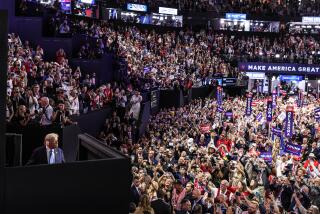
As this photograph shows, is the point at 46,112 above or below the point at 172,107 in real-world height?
above

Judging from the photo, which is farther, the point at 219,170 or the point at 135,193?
the point at 219,170

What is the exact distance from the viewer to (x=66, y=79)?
53.4 feet

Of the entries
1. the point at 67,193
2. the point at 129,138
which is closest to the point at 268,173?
the point at 129,138

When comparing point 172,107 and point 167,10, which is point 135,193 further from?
point 167,10

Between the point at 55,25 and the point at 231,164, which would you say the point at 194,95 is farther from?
the point at 231,164

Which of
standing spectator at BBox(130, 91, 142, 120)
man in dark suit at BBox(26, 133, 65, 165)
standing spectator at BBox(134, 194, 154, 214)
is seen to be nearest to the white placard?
standing spectator at BBox(130, 91, 142, 120)

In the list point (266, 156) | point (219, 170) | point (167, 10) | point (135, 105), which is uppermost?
point (167, 10)

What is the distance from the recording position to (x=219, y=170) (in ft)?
40.1

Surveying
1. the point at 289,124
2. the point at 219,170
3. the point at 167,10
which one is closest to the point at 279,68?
the point at 167,10

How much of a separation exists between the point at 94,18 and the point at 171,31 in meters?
11.6

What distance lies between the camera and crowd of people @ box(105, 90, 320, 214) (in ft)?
28.8

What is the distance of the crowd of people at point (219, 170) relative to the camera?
8773 millimetres

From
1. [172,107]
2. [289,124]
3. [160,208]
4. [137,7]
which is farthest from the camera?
[137,7]

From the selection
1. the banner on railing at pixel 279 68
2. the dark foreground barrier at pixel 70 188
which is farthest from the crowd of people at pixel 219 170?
the banner on railing at pixel 279 68
